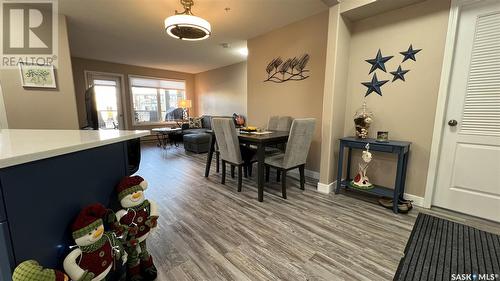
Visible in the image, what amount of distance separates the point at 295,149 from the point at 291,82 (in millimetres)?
1429

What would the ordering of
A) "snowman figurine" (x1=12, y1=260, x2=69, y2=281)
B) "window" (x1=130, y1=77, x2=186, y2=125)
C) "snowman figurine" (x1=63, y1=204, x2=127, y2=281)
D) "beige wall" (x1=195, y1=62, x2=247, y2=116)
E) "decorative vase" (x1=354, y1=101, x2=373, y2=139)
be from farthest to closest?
"window" (x1=130, y1=77, x2=186, y2=125) < "beige wall" (x1=195, y1=62, x2=247, y2=116) < "decorative vase" (x1=354, y1=101, x2=373, y2=139) < "snowman figurine" (x1=63, y1=204, x2=127, y2=281) < "snowman figurine" (x1=12, y1=260, x2=69, y2=281)

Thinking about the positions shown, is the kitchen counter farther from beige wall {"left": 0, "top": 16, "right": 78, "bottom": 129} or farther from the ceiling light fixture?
beige wall {"left": 0, "top": 16, "right": 78, "bottom": 129}

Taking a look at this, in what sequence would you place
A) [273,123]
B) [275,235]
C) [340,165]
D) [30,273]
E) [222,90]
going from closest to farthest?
[30,273] < [275,235] < [340,165] < [273,123] < [222,90]

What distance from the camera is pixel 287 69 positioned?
3.33m

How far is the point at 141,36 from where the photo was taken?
147 inches

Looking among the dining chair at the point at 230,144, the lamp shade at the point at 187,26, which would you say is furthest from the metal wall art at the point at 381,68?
the lamp shade at the point at 187,26

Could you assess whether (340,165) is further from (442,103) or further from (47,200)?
(47,200)

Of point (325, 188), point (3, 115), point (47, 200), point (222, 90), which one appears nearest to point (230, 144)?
point (325, 188)

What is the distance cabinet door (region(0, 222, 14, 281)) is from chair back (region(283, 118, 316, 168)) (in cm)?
207

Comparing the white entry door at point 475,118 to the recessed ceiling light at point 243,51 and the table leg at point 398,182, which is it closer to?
the table leg at point 398,182

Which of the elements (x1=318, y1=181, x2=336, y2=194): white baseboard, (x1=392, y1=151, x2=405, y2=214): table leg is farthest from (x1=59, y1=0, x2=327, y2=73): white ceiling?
(x1=318, y1=181, x2=336, y2=194): white baseboard

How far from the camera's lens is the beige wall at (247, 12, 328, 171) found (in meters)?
2.94

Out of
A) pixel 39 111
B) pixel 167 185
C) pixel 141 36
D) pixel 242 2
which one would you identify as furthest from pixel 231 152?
pixel 141 36

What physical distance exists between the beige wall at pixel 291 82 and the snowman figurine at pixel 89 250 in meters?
2.77
